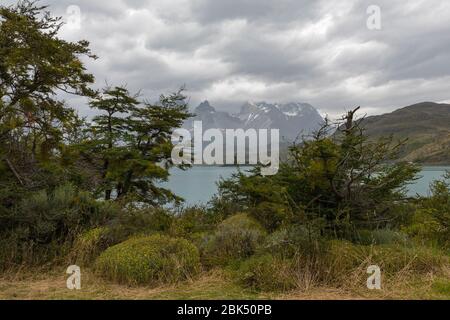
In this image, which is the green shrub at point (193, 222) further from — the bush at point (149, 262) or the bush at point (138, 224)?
the bush at point (149, 262)

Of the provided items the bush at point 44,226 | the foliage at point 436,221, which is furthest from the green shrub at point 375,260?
the bush at point 44,226

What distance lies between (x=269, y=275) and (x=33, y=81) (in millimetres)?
5856

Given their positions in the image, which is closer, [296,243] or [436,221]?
[296,243]

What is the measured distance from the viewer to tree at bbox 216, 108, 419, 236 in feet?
21.8

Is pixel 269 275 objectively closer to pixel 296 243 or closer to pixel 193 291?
pixel 296 243

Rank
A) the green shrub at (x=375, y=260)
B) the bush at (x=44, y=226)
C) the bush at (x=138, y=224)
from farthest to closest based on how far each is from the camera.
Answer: the bush at (x=138, y=224), the bush at (x=44, y=226), the green shrub at (x=375, y=260)

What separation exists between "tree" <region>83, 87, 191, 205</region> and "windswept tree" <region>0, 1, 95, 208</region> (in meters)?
4.39

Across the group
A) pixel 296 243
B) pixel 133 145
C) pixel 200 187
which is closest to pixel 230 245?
pixel 296 243

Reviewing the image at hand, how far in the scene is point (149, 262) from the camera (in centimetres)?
619

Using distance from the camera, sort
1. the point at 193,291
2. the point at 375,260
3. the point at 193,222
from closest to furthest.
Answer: the point at 193,291
the point at 375,260
the point at 193,222

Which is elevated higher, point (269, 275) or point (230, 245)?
point (230, 245)

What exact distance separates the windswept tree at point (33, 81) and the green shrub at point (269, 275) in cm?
469

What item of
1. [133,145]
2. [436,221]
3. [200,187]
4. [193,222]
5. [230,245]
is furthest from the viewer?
[200,187]

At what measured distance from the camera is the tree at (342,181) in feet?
21.8
